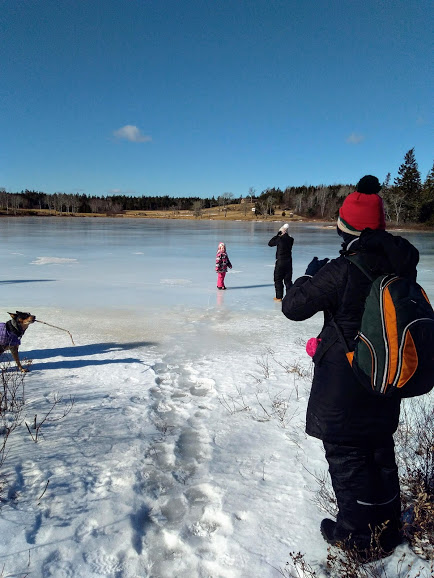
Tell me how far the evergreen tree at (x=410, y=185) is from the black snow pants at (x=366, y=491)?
71.0 metres

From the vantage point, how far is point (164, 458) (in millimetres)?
3016

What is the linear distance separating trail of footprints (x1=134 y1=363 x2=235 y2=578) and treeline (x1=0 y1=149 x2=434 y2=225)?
166ft

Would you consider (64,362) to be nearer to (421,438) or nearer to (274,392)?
(274,392)

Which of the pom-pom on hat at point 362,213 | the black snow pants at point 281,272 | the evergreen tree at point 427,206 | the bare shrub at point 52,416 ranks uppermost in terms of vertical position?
the evergreen tree at point 427,206

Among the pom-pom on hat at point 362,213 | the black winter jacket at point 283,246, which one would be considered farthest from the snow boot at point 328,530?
the black winter jacket at point 283,246

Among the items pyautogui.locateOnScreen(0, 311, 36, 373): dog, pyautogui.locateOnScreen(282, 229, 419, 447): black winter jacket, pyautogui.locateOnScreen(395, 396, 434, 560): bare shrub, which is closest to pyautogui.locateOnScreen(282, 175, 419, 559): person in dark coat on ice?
pyautogui.locateOnScreen(282, 229, 419, 447): black winter jacket

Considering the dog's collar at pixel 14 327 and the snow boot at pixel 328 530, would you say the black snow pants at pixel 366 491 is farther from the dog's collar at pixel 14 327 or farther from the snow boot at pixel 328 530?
the dog's collar at pixel 14 327

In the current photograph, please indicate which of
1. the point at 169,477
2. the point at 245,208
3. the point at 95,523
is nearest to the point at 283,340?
the point at 169,477

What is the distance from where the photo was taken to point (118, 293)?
32.3ft

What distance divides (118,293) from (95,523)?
7893mm

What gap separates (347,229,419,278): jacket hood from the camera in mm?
1694

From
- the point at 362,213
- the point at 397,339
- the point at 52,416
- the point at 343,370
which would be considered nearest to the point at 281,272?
the point at 52,416

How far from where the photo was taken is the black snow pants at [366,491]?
1.96 m

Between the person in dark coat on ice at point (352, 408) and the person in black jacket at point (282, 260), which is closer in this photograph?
the person in dark coat on ice at point (352, 408)
